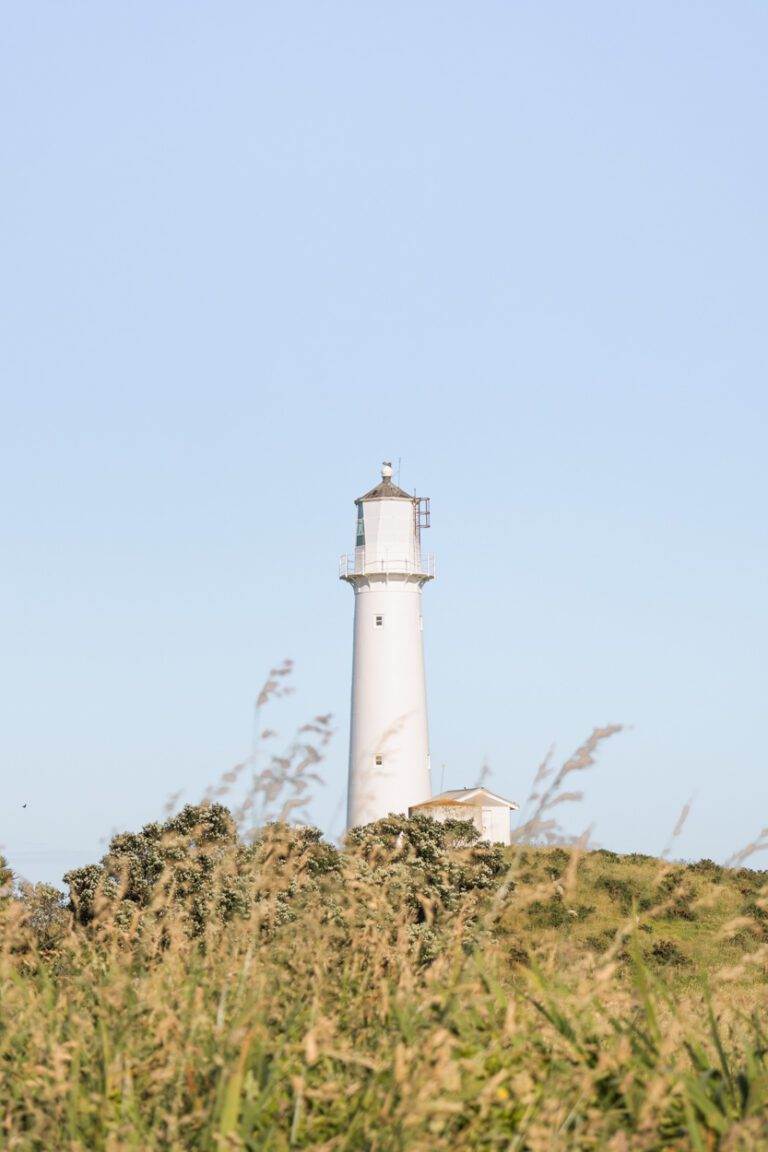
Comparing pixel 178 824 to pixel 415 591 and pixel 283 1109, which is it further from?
pixel 283 1109

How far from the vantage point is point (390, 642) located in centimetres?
4650

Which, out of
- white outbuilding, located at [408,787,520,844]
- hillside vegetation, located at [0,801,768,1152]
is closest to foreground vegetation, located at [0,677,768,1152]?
hillside vegetation, located at [0,801,768,1152]

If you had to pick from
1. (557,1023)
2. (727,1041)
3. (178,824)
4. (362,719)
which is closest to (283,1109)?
(557,1023)

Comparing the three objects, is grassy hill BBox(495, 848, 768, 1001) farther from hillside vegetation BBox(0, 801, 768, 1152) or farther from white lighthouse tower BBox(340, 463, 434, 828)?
hillside vegetation BBox(0, 801, 768, 1152)

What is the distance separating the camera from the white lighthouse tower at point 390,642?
45312mm

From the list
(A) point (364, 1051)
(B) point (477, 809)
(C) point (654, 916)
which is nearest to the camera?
(A) point (364, 1051)

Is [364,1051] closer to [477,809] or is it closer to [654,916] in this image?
[654,916]

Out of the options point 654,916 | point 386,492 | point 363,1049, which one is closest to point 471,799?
point 386,492

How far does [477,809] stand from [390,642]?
603 cm

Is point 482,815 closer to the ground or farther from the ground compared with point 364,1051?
farther from the ground

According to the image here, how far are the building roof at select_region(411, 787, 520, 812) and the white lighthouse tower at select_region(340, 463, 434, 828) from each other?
58 cm

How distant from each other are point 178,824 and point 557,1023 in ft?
83.3

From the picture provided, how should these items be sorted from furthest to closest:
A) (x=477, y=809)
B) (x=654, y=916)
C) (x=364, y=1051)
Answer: (x=477, y=809)
(x=654, y=916)
(x=364, y=1051)

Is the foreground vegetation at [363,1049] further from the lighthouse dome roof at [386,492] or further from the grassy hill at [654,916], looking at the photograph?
the lighthouse dome roof at [386,492]
